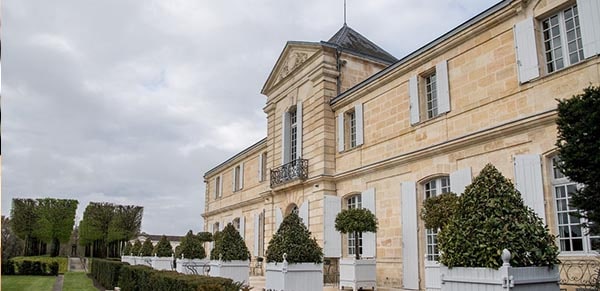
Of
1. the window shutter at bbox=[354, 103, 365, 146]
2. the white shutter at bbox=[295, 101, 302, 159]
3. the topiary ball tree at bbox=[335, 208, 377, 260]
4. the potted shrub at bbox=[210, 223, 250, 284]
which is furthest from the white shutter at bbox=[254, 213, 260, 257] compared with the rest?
the topiary ball tree at bbox=[335, 208, 377, 260]

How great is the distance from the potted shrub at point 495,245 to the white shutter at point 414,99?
607cm

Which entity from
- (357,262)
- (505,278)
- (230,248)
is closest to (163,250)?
(230,248)

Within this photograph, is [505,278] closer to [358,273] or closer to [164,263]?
[358,273]

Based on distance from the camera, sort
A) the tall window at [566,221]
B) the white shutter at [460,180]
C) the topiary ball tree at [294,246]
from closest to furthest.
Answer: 1. the tall window at [566,221]
2. the topiary ball tree at [294,246]
3. the white shutter at [460,180]

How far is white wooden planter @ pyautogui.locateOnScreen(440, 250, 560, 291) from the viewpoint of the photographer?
4.04m

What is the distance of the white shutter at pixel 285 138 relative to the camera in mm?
16250

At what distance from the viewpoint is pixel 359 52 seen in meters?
15.1

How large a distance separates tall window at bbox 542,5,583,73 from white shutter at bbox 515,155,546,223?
59.7 inches

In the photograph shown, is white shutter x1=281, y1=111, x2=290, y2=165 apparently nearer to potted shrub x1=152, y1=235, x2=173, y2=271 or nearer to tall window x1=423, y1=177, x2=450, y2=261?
potted shrub x1=152, y1=235, x2=173, y2=271

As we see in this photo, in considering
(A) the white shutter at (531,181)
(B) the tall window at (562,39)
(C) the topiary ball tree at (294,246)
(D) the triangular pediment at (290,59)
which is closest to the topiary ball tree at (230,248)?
(C) the topiary ball tree at (294,246)

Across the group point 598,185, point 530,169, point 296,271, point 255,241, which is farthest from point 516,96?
point 255,241

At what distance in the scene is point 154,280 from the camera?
8102mm

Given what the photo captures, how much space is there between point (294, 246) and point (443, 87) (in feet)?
14.7

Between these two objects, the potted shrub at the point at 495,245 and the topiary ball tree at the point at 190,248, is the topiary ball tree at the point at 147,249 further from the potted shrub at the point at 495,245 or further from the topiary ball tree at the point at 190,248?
the potted shrub at the point at 495,245
